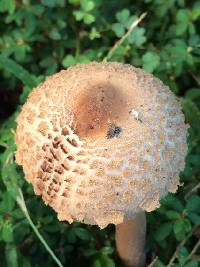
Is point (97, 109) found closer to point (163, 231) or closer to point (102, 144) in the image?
point (102, 144)

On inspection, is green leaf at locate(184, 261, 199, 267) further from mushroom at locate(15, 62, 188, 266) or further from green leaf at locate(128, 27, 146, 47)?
green leaf at locate(128, 27, 146, 47)

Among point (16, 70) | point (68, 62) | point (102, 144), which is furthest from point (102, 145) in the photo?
point (68, 62)

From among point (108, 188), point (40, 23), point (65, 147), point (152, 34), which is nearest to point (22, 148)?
point (65, 147)

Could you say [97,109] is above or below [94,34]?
above

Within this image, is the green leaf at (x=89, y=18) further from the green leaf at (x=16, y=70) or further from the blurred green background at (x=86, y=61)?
the green leaf at (x=16, y=70)

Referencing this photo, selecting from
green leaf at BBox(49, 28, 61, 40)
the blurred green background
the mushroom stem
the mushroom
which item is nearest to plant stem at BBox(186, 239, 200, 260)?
the blurred green background

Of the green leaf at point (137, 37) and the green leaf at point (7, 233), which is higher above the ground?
the green leaf at point (137, 37)

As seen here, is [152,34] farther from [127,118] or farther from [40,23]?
[127,118]

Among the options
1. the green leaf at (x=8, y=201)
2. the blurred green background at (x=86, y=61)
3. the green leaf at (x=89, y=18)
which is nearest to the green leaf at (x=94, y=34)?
the blurred green background at (x=86, y=61)
